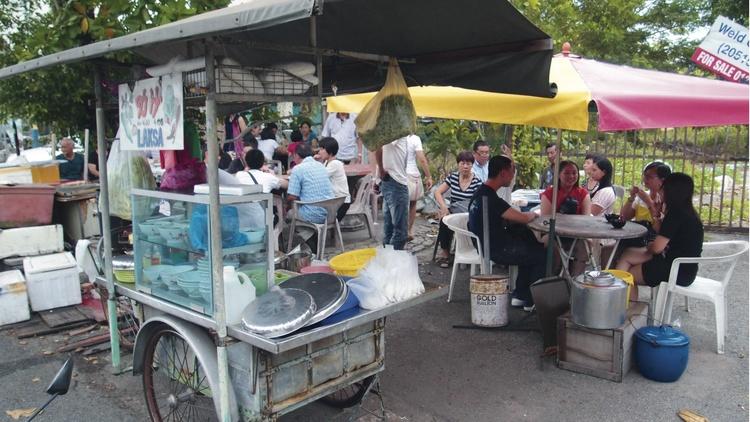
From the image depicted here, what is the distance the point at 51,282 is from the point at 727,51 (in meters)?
7.57

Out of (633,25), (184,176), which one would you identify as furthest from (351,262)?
(633,25)

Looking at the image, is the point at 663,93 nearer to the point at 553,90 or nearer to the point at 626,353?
the point at 553,90

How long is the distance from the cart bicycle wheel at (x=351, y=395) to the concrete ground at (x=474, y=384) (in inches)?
2.6

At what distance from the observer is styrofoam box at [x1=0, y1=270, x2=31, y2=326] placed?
5137 mm

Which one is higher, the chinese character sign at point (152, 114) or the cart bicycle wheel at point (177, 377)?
the chinese character sign at point (152, 114)

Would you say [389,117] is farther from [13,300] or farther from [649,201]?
[13,300]

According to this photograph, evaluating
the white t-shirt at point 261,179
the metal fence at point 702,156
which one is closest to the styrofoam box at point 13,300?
the white t-shirt at point 261,179

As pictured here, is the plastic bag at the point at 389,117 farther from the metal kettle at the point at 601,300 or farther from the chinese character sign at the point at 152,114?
the metal kettle at the point at 601,300

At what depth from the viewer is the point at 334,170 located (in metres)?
6.98

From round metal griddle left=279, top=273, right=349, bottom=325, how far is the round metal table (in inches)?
93.8

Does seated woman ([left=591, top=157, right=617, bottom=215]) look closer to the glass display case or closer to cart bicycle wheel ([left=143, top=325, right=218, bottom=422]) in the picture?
the glass display case

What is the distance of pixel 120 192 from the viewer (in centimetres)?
372

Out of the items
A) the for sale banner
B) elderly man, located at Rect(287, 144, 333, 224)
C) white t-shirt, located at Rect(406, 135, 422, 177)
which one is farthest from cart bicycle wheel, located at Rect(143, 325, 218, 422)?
the for sale banner

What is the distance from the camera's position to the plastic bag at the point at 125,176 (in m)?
3.61
